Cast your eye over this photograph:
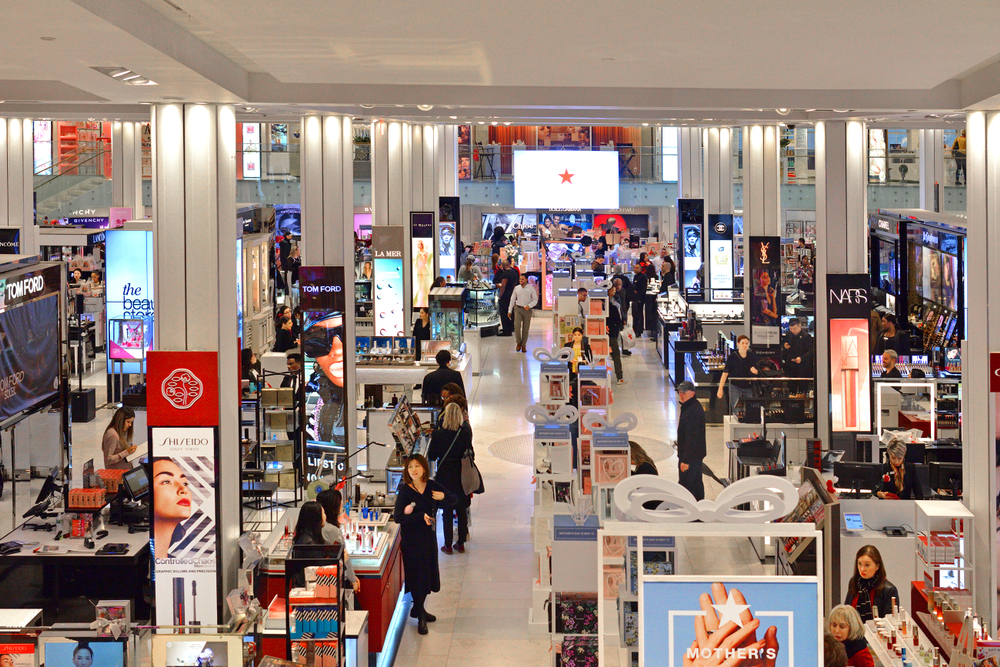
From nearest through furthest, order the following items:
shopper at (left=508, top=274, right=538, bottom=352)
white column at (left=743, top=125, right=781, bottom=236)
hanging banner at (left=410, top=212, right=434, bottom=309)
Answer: white column at (left=743, top=125, right=781, bottom=236) → hanging banner at (left=410, top=212, right=434, bottom=309) → shopper at (left=508, top=274, right=538, bottom=352)

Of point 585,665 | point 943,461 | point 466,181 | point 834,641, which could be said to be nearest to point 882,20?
point 834,641

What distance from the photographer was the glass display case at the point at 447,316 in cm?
1661

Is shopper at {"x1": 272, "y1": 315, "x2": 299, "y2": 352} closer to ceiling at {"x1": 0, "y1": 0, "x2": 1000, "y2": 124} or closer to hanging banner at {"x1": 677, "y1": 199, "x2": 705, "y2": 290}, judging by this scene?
ceiling at {"x1": 0, "y1": 0, "x2": 1000, "y2": 124}


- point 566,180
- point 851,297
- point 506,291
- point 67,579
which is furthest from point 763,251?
point 566,180

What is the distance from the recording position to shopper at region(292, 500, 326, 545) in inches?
279

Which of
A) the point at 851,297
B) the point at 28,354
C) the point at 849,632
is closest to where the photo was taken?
the point at 849,632

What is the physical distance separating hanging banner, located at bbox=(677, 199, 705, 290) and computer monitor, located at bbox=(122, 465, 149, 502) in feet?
52.4

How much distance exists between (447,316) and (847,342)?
648 cm

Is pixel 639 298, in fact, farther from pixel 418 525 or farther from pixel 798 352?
pixel 418 525

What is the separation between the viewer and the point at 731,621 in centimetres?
439

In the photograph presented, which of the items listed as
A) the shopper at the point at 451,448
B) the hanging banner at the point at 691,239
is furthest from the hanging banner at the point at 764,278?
the shopper at the point at 451,448

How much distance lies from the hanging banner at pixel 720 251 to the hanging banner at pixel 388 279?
303 inches

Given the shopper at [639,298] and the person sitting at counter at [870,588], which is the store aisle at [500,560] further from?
the shopper at [639,298]

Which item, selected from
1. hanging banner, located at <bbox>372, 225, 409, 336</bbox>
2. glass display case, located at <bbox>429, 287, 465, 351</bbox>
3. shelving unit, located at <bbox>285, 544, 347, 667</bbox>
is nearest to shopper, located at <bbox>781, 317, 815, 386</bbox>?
glass display case, located at <bbox>429, 287, 465, 351</bbox>
